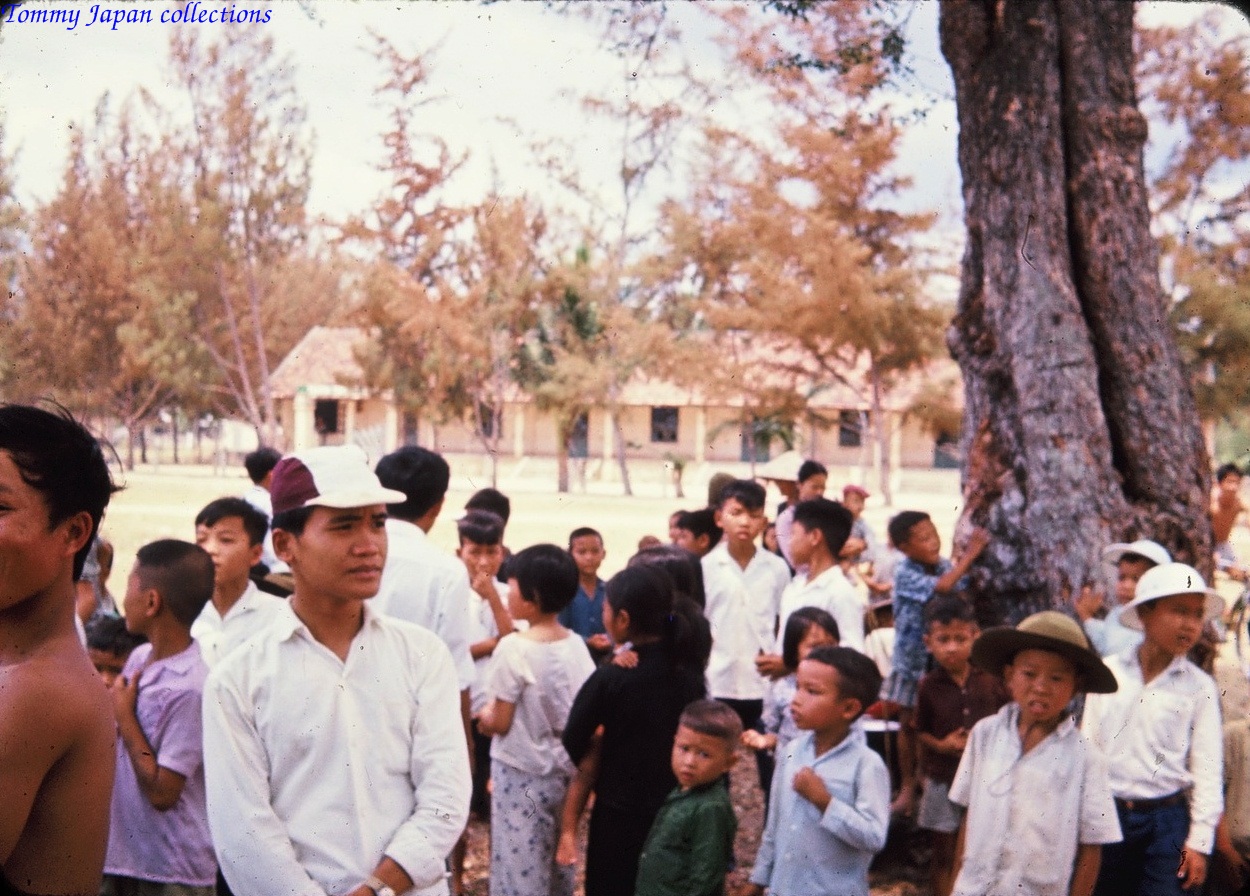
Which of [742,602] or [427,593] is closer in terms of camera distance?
[427,593]

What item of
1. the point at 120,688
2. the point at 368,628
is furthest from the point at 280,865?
the point at 120,688

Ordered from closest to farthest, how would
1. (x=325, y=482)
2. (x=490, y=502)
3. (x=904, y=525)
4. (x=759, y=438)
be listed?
(x=325, y=482) → (x=904, y=525) → (x=490, y=502) → (x=759, y=438)

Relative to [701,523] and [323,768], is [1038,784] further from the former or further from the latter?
[701,523]

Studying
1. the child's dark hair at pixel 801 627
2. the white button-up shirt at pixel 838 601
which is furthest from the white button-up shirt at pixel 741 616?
the child's dark hair at pixel 801 627

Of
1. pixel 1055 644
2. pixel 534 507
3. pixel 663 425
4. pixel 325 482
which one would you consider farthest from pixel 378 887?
pixel 663 425

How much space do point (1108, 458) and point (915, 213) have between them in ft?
69.7

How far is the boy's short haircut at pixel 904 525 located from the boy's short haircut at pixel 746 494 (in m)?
0.70

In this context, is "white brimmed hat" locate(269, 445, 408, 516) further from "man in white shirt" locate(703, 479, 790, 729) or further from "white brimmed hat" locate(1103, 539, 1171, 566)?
"white brimmed hat" locate(1103, 539, 1171, 566)

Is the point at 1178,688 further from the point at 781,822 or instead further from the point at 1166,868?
the point at 781,822

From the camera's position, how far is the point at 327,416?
3853 cm

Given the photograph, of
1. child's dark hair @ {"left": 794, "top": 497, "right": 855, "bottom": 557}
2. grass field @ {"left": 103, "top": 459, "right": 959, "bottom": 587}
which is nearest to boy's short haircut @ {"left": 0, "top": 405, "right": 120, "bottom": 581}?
child's dark hair @ {"left": 794, "top": 497, "right": 855, "bottom": 557}

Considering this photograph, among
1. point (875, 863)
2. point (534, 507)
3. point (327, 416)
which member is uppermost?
point (327, 416)

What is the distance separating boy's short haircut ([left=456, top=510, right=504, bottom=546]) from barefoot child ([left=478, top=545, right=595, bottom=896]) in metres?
0.87

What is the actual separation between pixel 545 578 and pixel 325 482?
63.5 inches
